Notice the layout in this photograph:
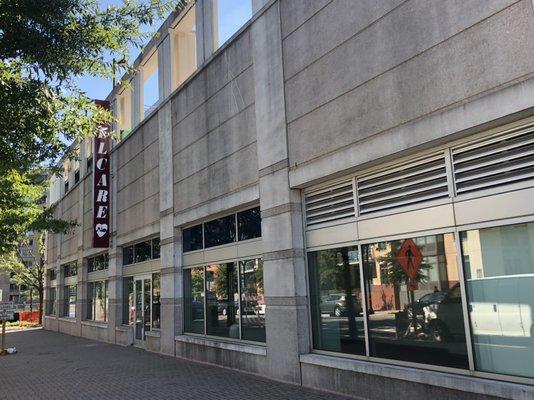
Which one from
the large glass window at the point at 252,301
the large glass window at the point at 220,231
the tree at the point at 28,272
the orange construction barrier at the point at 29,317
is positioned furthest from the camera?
the orange construction barrier at the point at 29,317

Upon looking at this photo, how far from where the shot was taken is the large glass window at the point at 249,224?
10.8 metres

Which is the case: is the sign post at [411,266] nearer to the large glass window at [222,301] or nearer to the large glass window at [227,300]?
the large glass window at [227,300]

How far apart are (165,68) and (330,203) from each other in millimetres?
8494

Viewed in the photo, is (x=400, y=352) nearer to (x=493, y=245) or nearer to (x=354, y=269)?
(x=354, y=269)

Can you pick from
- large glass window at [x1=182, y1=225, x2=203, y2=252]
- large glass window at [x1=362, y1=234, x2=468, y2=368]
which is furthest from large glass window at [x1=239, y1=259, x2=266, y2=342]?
large glass window at [x1=362, y1=234, x2=468, y2=368]

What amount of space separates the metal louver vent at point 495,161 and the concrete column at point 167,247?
8892mm

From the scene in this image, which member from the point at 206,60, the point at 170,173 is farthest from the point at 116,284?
the point at 206,60

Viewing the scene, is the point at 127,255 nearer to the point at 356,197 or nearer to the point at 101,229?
the point at 101,229

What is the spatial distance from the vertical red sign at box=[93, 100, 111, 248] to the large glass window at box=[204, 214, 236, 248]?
7.42 metres

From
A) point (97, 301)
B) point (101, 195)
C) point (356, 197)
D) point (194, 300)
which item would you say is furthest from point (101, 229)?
point (356, 197)

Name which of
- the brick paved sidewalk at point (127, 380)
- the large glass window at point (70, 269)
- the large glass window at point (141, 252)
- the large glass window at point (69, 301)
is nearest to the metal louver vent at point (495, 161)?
the brick paved sidewalk at point (127, 380)

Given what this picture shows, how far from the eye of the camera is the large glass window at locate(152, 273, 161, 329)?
50.9 feet

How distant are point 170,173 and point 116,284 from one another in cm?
626

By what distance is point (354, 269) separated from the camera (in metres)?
8.23
